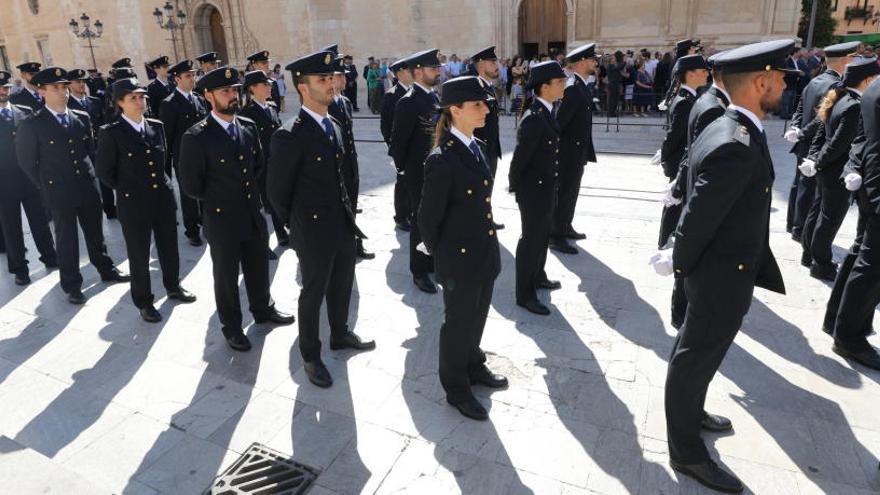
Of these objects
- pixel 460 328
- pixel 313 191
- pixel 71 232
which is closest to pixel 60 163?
pixel 71 232

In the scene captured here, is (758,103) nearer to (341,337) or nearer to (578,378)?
(578,378)

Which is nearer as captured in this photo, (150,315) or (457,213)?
(457,213)

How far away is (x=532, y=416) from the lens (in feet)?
12.7

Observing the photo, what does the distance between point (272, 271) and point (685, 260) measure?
4.88m

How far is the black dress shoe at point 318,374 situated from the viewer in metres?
4.29

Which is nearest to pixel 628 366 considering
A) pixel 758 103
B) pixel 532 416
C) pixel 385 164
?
pixel 532 416

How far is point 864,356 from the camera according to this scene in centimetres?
432

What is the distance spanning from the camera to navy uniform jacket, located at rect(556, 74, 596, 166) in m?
6.29

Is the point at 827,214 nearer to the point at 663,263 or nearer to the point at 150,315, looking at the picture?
the point at 663,263

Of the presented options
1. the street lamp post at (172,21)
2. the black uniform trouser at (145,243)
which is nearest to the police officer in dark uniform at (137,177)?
the black uniform trouser at (145,243)

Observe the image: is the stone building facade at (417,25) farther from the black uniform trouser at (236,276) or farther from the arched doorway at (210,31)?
the black uniform trouser at (236,276)

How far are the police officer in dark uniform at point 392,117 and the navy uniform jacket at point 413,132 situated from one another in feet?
0.79

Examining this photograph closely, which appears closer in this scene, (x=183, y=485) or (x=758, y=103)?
(x=758, y=103)

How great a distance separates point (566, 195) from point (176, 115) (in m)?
4.81
